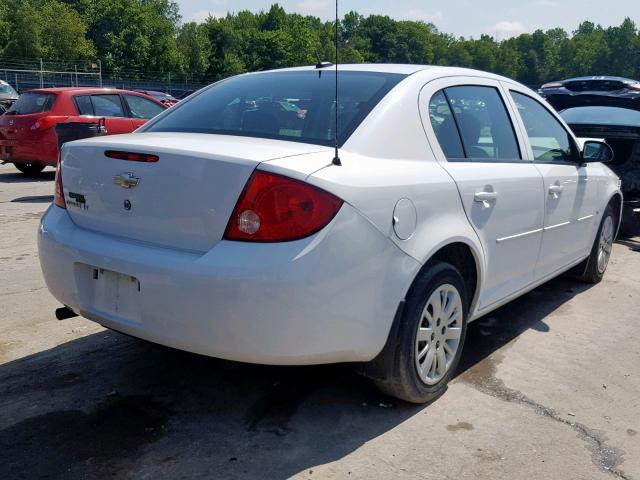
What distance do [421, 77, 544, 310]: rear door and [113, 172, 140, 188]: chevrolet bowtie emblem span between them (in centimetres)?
144

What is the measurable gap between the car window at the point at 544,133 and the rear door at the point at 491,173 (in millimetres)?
240

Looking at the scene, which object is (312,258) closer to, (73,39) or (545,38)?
(73,39)

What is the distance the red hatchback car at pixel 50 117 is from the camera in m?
10.9

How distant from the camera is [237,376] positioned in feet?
11.7

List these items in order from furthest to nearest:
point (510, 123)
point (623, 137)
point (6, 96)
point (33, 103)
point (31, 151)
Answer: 1. point (6, 96)
2. point (33, 103)
3. point (31, 151)
4. point (623, 137)
5. point (510, 123)

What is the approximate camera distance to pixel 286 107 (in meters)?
3.42

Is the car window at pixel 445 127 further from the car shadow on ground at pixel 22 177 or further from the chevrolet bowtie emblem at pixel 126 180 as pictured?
the car shadow on ground at pixel 22 177

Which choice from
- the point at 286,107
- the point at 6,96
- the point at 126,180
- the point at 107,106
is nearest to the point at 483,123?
the point at 286,107

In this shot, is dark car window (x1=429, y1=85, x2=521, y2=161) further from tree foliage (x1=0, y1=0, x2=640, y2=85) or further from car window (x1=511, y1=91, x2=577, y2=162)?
tree foliage (x1=0, y1=0, x2=640, y2=85)

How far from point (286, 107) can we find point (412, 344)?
53.5 inches

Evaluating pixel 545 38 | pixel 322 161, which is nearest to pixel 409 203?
pixel 322 161

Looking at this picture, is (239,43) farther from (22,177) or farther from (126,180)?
(126,180)

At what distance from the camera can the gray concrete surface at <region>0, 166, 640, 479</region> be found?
2.75 metres

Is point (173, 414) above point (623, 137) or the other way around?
the other way around
